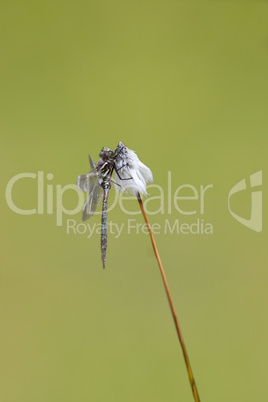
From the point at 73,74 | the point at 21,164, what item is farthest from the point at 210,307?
the point at 73,74

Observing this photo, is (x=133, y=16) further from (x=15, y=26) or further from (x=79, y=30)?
(x=15, y=26)

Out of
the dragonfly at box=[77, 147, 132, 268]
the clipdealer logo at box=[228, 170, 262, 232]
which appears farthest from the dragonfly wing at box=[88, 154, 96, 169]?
the clipdealer logo at box=[228, 170, 262, 232]

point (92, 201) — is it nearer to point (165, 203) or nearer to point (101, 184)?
point (101, 184)

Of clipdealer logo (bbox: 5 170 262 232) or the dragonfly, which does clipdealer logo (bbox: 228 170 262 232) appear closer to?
clipdealer logo (bbox: 5 170 262 232)

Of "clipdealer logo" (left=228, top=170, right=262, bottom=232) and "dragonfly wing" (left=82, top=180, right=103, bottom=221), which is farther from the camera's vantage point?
"clipdealer logo" (left=228, top=170, right=262, bottom=232)

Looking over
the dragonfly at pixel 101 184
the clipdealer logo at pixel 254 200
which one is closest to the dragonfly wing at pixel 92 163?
the dragonfly at pixel 101 184

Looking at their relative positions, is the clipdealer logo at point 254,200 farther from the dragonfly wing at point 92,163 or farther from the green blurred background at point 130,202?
the dragonfly wing at point 92,163

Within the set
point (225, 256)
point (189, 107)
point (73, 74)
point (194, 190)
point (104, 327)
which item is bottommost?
point (104, 327)
